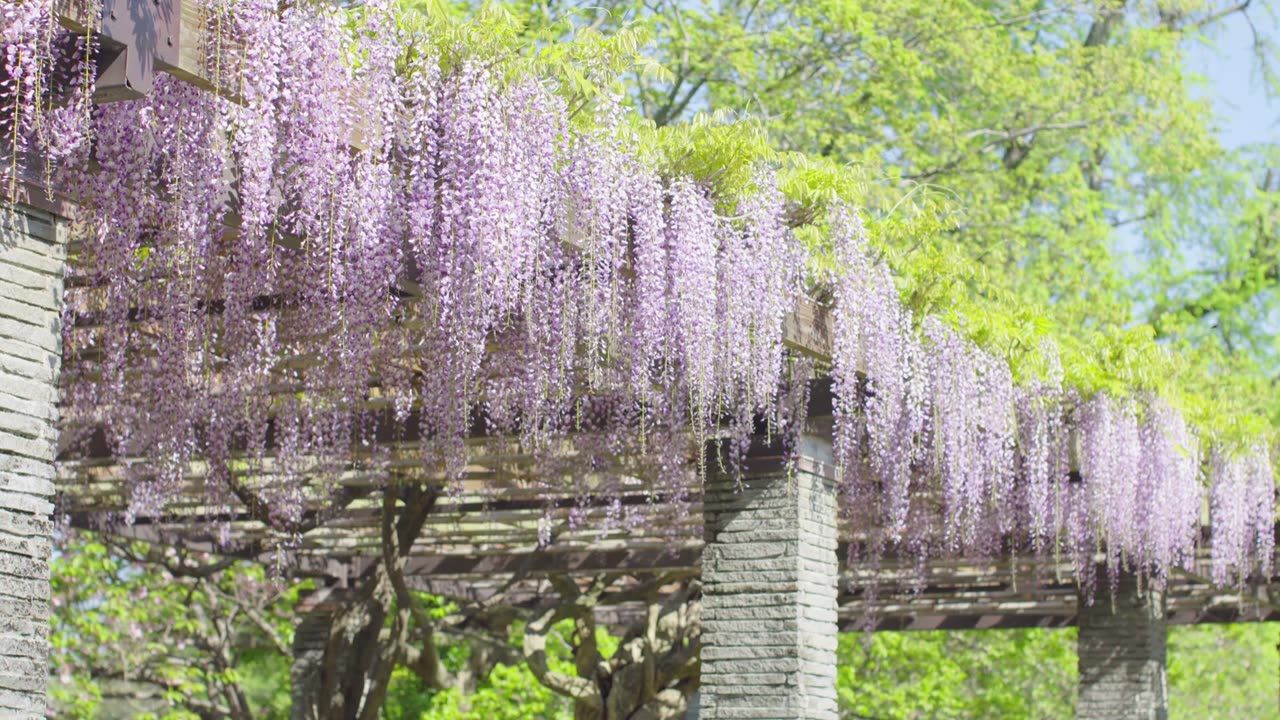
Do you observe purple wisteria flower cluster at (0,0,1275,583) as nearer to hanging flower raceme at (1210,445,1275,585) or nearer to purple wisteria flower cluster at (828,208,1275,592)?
purple wisteria flower cluster at (828,208,1275,592)

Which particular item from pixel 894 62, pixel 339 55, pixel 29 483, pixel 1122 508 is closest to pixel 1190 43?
pixel 894 62

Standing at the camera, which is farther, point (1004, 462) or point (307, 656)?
point (307, 656)

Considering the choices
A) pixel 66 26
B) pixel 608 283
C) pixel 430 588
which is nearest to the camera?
pixel 66 26

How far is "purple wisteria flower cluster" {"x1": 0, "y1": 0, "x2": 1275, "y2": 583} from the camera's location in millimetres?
4297

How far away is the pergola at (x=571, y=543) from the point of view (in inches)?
142

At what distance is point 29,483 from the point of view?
3.59 metres

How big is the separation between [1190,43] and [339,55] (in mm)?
15474

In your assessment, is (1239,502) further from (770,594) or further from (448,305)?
(448,305)

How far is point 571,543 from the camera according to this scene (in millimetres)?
10117

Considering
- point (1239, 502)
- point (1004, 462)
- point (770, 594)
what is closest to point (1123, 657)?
point (1239, 502)

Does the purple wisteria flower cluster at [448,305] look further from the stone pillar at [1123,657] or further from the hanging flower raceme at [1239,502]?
the stone pillar at [1123,657]

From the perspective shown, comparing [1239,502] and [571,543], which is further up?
[1239,502]

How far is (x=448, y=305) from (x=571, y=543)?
5.38 metres

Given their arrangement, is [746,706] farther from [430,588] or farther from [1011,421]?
[430,588]
